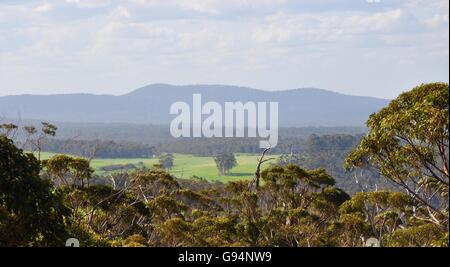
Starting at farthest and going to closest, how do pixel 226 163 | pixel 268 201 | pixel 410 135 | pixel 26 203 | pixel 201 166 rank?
pixel 201 166
pixel 226 163
pixel 268 201
pixel 410 135
pixel 26 203

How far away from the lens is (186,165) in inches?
4902

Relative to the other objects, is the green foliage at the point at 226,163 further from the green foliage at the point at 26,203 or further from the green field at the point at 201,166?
the green foliage at the point at 26,203

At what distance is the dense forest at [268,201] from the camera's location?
30.7ft

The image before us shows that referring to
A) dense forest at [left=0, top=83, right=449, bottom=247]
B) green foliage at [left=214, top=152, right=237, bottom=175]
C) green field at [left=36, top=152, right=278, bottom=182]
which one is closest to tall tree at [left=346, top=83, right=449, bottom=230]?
dense forest at [left=0, top=83, right=449, bottom=247]

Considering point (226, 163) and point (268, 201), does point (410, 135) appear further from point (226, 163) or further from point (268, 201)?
point (226, 163)

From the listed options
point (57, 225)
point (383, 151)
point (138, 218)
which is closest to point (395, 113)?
point (383, 151)

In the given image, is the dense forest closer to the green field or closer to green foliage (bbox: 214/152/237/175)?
the green field

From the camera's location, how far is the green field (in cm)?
10298

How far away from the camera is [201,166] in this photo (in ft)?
406

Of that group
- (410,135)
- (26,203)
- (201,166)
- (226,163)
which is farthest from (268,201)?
(201,166)

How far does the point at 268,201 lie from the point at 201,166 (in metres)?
94.4

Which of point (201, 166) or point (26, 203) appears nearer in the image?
point (26, 203)

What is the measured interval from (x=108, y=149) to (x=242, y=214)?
370 feet
